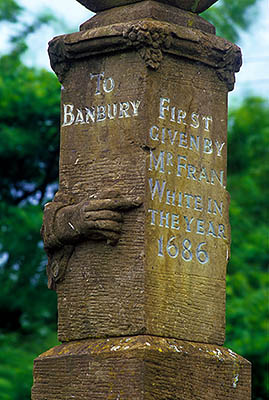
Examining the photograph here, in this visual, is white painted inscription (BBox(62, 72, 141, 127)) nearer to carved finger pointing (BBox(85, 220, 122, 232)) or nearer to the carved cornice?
the carved cornice

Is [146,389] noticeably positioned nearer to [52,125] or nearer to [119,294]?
[119,294]

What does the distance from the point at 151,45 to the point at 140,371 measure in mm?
2154

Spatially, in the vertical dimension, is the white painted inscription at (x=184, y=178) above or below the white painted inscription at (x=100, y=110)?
below

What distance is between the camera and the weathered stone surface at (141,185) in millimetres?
8305

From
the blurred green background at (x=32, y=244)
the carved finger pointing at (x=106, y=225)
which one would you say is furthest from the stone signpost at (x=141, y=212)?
the blurred green background at (x=32, y=244)

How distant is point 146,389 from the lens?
794 centimetres

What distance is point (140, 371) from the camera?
7.94m

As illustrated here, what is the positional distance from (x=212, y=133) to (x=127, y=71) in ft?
2.62

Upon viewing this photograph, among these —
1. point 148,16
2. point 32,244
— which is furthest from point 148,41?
point 32,244

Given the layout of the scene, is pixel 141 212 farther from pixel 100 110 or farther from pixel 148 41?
pixel 148 41

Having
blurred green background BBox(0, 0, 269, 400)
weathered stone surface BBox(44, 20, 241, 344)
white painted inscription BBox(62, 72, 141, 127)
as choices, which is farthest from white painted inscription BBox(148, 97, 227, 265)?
blurred green background BBox(0, 0, 269, 400)

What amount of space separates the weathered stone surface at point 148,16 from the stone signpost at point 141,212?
0.4 inches

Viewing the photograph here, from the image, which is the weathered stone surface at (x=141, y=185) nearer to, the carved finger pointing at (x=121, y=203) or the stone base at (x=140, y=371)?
the carved finger pointing at (x=121, y=203)

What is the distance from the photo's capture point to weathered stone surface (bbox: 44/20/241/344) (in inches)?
327
